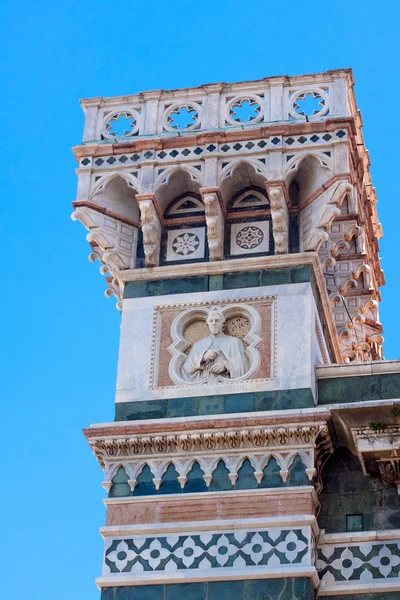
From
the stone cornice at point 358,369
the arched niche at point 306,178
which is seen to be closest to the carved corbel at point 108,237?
the arched niche at point 306,178

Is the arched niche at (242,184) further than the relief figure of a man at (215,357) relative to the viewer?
Yes

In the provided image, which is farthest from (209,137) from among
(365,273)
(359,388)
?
(359,388)

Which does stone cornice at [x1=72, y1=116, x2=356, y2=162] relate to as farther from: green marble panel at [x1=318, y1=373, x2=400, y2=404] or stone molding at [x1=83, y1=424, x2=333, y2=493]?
stone molding at [x1=83, y1=424, x2=333, y2=493]

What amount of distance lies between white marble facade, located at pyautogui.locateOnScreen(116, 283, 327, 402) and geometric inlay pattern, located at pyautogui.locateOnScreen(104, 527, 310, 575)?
160 cm

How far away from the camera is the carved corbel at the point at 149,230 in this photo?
17.6m

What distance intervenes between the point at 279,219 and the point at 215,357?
1740 mm

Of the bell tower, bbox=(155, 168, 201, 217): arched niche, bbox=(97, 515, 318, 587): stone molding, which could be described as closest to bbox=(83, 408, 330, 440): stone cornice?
the bell tower

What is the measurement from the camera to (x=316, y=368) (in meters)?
16.6

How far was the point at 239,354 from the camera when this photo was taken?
16.7 meters

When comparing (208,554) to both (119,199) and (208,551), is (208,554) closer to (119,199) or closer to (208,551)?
(208,551)

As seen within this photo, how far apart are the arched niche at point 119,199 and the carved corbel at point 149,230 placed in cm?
35

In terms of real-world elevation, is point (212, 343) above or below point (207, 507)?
above

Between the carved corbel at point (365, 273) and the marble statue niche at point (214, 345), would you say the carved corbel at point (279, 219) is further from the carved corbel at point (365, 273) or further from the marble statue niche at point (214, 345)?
the carved corbel at point (365, 273)

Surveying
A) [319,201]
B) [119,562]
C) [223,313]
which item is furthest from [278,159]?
[119,562]
